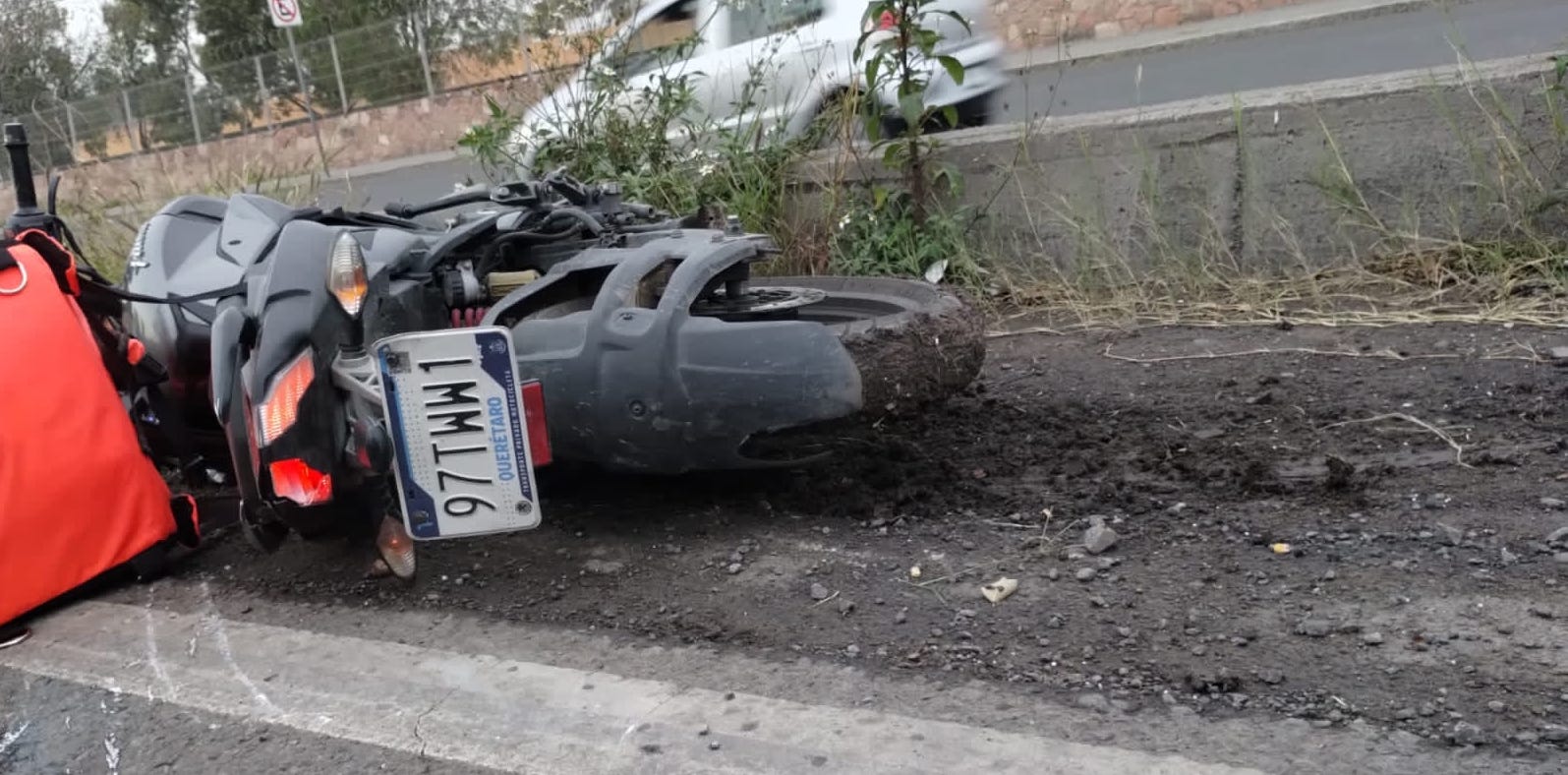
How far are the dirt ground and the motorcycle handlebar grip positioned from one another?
1.43m

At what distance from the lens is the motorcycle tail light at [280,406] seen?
2.73 metres

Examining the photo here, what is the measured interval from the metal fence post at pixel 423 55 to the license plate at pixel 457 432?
71.0ft

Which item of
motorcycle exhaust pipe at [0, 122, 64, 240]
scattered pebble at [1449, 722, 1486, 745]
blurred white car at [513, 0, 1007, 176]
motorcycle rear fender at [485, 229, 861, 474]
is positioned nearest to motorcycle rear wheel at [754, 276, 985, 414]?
motorcycle rear fender at [485, 229, 861, 474]

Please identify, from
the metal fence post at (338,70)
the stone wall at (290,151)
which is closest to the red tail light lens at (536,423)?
the stone wall at (290,151)

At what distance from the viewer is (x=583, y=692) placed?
2535 mm

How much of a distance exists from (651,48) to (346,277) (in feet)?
12.8

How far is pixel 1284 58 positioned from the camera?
13.9m

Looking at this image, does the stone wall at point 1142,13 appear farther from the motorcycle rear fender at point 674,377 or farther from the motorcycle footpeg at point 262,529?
the motorcycle footpeg at point 262,529

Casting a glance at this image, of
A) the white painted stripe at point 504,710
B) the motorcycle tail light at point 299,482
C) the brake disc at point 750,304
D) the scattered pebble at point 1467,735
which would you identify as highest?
the brake disc at point 750,304

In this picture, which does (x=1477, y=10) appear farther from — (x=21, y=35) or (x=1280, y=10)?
(x=21, y=35)

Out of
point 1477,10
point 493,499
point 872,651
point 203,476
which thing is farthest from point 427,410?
point 1477,10

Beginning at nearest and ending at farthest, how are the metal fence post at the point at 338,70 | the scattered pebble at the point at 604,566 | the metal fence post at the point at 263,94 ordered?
1. the scattered pebble at the point at 604,566
2. the metal fence post at the point at 338,70
3. the metal fence post at the point at 263,94

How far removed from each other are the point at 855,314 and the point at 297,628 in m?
1.93

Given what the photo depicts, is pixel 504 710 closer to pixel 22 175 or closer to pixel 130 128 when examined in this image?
pixel 22 175
